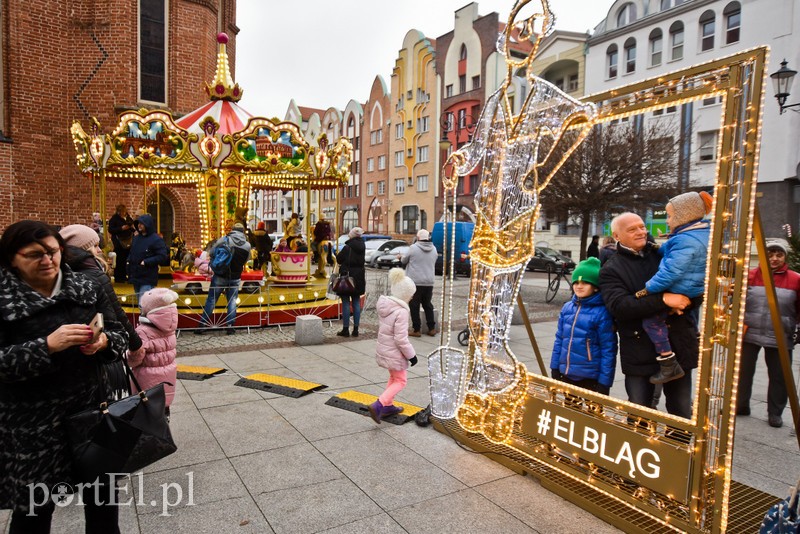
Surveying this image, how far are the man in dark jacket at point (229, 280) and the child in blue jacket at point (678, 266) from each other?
23.7ft

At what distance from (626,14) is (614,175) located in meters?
20.7

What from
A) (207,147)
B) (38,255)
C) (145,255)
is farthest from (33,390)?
(207,147)

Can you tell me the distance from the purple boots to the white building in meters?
12.0

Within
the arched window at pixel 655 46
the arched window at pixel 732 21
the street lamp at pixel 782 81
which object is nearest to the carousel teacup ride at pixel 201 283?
the street lamp at pixel 782 81

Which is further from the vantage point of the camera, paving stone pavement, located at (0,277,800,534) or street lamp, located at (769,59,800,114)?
street lamp, located at (769,59,800,114)

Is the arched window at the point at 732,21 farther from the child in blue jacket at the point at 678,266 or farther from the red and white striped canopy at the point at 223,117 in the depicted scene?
the child in blue jacket at the point at 678,266

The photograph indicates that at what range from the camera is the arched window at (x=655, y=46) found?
23422 mm

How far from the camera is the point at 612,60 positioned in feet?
88.9

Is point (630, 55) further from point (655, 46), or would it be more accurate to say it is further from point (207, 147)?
point (207, 147)

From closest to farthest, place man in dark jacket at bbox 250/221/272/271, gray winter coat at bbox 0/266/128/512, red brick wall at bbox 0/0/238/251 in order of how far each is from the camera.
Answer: gray winter coat at bbox 0/266/128/512, man in dark jacket at bbox 250/221/272/271, red brick wall at bbox 0/0/238/251

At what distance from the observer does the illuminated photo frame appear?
2.76 metres

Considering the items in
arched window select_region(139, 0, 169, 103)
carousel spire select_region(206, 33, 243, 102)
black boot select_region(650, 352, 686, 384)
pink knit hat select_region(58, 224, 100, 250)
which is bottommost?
black boot select_region(650, 352, 686, 384)

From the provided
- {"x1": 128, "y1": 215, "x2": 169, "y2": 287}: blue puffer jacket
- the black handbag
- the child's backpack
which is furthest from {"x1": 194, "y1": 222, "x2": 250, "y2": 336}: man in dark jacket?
Result: the black handbag

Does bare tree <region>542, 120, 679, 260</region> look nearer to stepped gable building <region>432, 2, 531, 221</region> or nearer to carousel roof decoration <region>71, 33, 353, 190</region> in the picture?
carousel roof decoration <region>71, 33, 353, 190</region>
